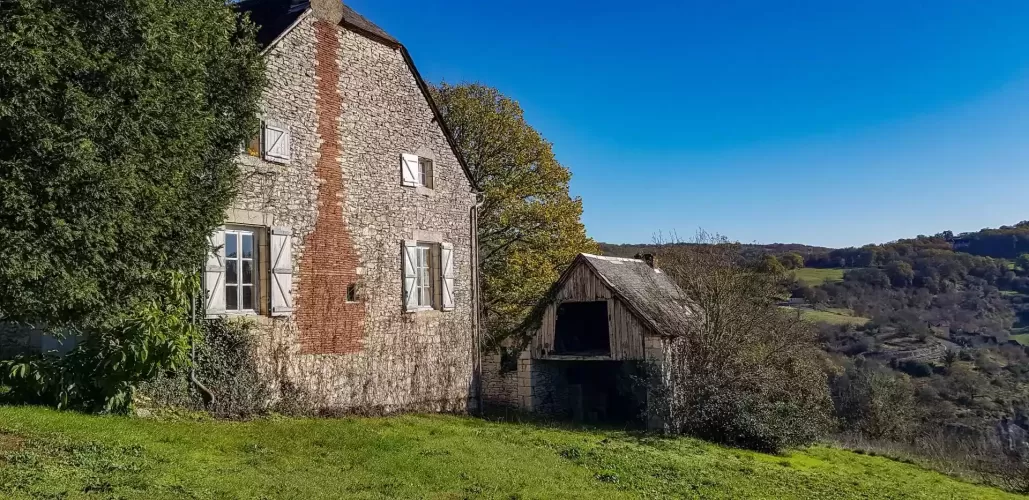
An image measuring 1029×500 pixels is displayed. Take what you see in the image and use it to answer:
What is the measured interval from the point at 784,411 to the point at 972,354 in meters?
30.1

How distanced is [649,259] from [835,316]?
1206 inches

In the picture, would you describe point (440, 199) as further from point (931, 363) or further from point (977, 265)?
point (977, 265)

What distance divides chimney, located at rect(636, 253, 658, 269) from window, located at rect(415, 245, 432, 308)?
931 cm

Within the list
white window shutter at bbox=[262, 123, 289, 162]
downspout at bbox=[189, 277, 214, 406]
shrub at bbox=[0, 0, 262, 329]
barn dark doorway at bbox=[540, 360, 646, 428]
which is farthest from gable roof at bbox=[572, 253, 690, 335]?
shrub at bbox=[0, 0, 262, 329]

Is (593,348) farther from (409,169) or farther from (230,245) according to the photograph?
(230,245)

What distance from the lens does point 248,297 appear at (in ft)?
37.3

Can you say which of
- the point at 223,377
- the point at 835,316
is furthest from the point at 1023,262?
the point at 223,377

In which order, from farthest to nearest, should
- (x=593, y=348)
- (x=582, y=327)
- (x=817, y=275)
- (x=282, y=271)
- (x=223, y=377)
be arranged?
(x=817, y=275) < (x=582, y=327) < (x=593, y=348) < (x=282, y=271) < (x=223, y=377)

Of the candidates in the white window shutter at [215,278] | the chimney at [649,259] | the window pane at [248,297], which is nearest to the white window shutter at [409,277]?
the window pane at [248,297]

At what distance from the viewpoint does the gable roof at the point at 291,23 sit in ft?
40.6

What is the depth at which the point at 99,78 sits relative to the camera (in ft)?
24.7

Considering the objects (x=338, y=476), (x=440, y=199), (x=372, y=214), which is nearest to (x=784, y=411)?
(x=440, y=199)

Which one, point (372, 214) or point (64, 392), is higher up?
point (372, 214)

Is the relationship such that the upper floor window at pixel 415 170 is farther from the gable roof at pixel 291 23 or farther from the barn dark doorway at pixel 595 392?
the barn dark doorway at pixel 595 392
